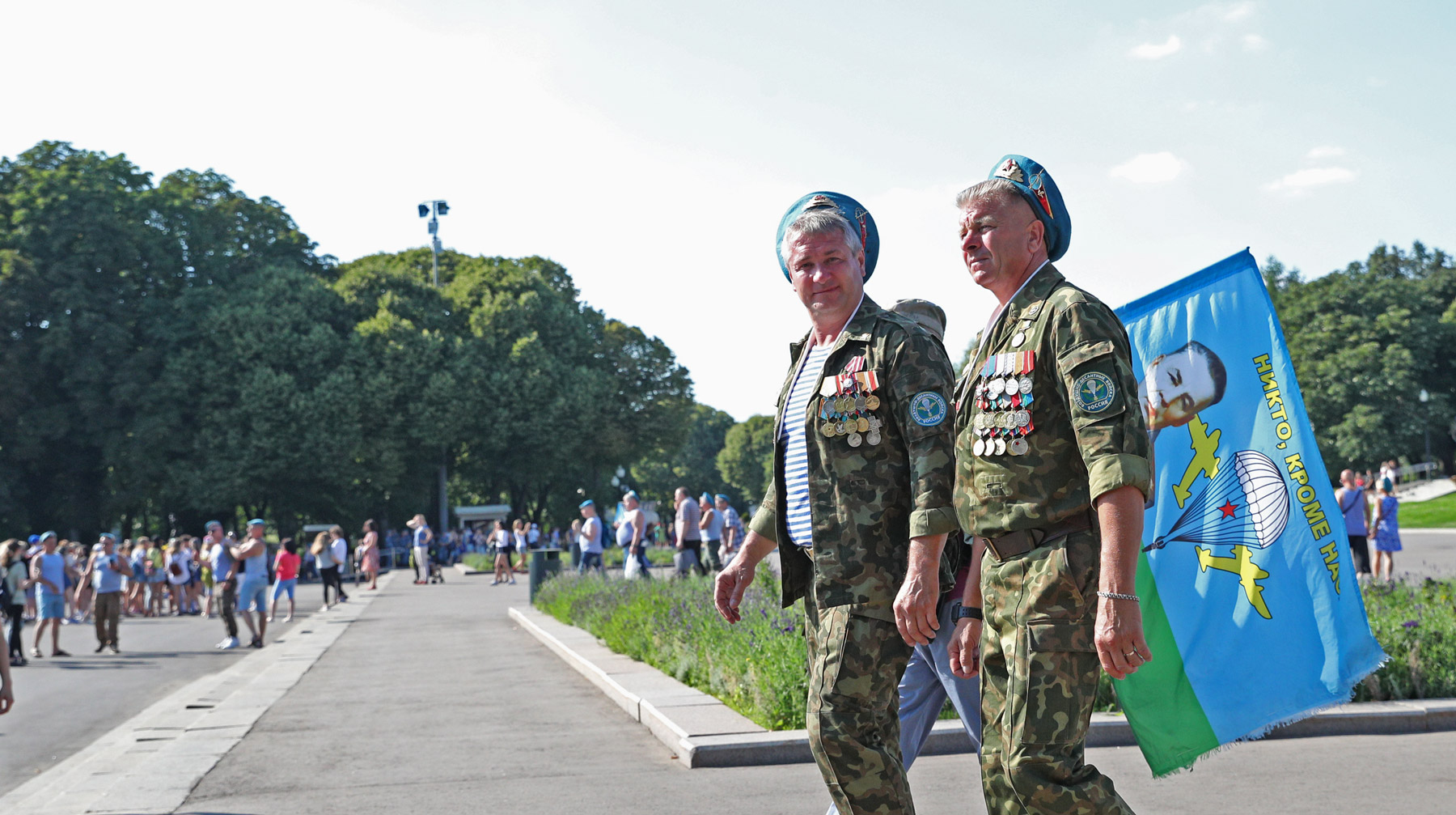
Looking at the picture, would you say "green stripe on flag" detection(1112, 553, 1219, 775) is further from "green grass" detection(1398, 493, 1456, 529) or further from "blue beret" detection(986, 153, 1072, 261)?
"green grass" detection(1398, 493, 1456, 529)

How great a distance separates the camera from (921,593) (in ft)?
10.9

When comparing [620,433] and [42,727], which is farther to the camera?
[620,433]

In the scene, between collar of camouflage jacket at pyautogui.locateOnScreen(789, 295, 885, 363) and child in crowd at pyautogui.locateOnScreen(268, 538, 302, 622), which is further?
child in crowd at pyautogui.locateOnScreen(268, 538, 302, 622)

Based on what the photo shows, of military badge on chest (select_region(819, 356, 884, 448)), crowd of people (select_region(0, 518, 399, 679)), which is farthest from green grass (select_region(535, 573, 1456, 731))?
crowd of people (select_region(0, 518, 399, 679))

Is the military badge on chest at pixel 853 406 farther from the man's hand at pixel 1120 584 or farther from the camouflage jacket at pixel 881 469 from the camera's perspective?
the man's hand at pixel 1120 584

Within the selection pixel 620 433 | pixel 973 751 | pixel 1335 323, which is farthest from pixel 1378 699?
pixel 1335 323

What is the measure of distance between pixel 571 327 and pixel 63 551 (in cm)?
3247

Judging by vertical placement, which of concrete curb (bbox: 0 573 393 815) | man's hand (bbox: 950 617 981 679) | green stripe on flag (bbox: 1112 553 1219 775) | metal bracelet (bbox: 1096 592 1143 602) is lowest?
concrete curb (bbox: 0 573 393 815)

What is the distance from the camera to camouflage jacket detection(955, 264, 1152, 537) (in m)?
2.96

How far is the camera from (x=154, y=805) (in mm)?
6332

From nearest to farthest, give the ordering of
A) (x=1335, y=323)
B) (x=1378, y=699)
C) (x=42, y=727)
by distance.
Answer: (x=1378, y=699) < (x=42, y=727) < (x=1335, y=323)

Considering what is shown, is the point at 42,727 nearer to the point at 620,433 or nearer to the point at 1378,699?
the point at 1378,699

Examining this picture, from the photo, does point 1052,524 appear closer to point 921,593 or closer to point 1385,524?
point 921,593

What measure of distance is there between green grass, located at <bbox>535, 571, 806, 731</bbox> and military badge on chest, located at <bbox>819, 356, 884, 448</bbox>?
4.06 m
